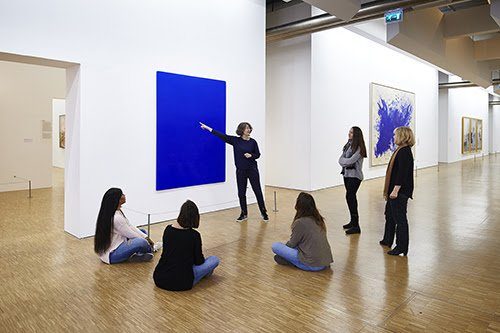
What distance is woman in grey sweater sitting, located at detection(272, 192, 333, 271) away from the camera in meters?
4.38

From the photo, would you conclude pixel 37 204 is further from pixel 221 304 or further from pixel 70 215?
pixel 221 304

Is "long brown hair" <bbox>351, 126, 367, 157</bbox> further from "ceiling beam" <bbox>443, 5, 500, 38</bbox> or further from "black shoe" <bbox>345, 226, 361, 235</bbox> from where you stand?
"ceiling beam" <bbox>443, 5, 500, 38</bbox>

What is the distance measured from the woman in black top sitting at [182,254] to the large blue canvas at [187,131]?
130 inches

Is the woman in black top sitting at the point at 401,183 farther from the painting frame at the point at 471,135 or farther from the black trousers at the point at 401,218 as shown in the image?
the painting frame at the point at 471,135

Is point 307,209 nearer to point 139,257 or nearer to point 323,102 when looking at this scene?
point 139,257

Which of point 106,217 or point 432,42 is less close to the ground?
point 432,42

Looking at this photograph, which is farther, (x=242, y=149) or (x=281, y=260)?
(x=242, y=149)

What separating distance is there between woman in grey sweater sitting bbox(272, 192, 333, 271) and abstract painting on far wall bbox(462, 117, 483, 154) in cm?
2384

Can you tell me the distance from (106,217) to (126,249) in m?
0.53

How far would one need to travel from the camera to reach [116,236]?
4.82m

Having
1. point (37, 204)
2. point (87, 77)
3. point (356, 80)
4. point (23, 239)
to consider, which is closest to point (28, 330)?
point (23, 239)

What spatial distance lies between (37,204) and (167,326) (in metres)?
6.95

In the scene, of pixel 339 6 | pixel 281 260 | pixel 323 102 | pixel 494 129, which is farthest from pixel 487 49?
pixel 494 129

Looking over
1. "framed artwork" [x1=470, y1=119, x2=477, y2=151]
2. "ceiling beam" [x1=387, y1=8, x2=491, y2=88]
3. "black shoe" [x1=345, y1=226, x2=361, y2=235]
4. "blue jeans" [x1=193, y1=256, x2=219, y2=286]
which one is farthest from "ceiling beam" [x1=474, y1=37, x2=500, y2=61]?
"framed artwork" [x1=470, y1=119, x2=477, y2=151]
